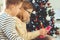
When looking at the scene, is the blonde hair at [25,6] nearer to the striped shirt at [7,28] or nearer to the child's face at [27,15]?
the child's face at [27,15]

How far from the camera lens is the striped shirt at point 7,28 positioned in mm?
2373

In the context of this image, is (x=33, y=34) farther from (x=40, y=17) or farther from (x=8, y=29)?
(x=8, y=29)

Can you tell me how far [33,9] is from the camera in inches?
116

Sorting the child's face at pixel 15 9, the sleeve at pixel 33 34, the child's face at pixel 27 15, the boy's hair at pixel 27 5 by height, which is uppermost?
the boy's hair at pixel 27 5

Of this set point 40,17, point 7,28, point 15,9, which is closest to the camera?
point 7,28

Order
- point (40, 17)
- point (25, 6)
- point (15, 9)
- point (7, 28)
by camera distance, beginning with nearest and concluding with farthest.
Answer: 1. point (7, 28)
2. point (15, 9)
3. point (25, 6)
4. point (40, 17)

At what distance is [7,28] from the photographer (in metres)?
2.37

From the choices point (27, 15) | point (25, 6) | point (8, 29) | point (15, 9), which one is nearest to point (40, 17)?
point (27, 15)

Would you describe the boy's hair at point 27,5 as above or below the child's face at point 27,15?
above

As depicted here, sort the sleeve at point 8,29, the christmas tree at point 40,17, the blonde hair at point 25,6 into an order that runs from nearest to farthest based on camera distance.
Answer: the sleeve at point 8,29 < the blonde hair at point 25,6 < the christmas tree at point 40,17

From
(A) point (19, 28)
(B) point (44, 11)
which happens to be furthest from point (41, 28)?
(A) point (19, 28)

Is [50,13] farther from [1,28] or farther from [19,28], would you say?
[1,28]

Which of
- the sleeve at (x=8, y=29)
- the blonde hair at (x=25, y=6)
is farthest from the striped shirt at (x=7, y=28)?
the blonde hair at (x=25, y=6)

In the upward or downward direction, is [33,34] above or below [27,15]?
below
